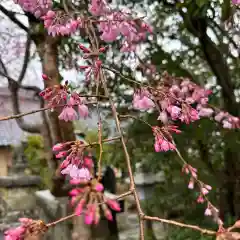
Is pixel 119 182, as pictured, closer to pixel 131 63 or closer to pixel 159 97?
pixel 131 63

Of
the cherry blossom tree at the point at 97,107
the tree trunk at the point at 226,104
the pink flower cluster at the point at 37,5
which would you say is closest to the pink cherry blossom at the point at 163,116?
the cherry blossom tree at the point at 97,107

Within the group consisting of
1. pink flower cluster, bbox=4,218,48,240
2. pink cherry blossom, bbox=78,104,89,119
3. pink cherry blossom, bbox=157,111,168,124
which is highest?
pink cherry blossom, bbox=78,104,89,119

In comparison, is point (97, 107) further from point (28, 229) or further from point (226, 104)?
point (226, 104)

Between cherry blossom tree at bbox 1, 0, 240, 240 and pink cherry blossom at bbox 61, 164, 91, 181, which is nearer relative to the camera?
cherry blossom tree at bbox 1, 0, 240, 240

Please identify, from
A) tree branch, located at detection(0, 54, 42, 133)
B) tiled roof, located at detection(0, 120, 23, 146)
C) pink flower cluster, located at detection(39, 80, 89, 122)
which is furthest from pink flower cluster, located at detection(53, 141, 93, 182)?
tree branch, located at detection(0, 54, 42, 133)

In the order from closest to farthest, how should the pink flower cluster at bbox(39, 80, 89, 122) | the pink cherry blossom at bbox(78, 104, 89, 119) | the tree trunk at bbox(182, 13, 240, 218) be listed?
1. the pink flower cluster at bbox(39, 80, 89, 122)
2. the pink cherry blossom at bbox(78, 104, 89, 119)
3. the tree trunk at bbox(182, 13, 240, 218)

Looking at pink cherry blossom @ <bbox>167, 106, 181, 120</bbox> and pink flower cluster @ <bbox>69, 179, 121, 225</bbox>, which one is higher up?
pink cherry blossom @ <bbox>167, 106, 181, 120</bbox>

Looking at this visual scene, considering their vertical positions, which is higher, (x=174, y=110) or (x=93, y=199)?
(x=174, y=110)

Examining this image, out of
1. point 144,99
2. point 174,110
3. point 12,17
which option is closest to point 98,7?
point 144,99

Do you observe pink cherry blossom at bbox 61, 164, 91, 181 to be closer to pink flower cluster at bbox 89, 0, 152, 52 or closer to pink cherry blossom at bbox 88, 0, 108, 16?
pink flower cluster at bbox 89, 0, 152, 52

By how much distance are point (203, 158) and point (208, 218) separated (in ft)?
1.21

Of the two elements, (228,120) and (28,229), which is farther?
(228,120)

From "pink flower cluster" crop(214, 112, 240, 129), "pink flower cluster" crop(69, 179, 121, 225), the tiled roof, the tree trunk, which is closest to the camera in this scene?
"pink flower cluster" crop(69, 179, 121, 225)

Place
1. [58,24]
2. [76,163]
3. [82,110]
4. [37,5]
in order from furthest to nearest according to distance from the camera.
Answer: [37,5], [58,24], [82,110], [76,163]
